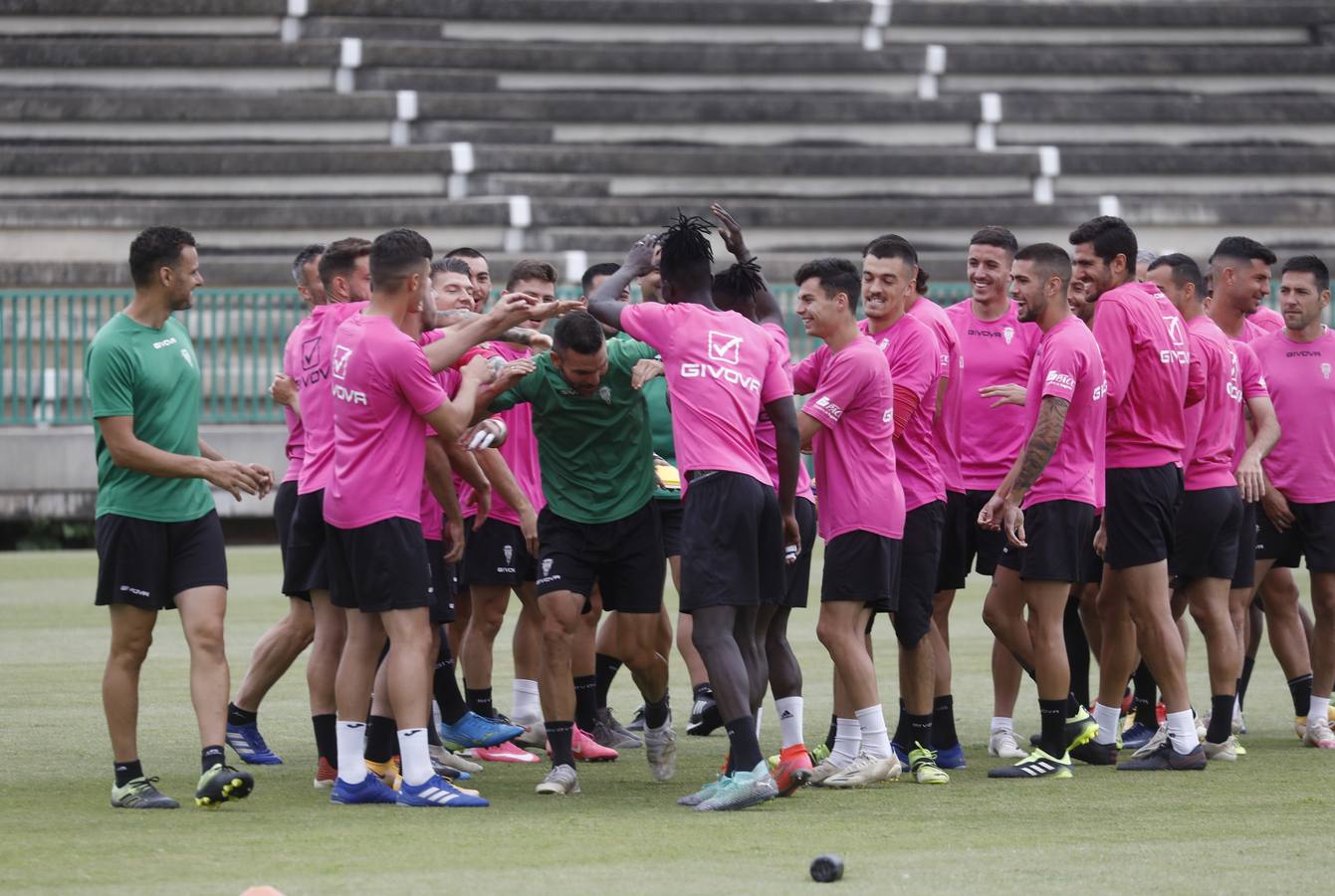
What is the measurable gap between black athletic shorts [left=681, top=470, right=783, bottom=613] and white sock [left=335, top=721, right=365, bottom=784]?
1.40 m

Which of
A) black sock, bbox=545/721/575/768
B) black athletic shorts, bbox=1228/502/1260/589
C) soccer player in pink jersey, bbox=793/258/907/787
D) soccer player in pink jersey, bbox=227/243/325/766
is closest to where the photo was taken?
black sock, bbox=545/721/575/768

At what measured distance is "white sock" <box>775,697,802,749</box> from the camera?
7957 mm

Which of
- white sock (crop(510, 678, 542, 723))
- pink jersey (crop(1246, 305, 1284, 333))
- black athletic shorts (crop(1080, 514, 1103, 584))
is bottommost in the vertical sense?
white sock (crop(510, 678, 542, 723))

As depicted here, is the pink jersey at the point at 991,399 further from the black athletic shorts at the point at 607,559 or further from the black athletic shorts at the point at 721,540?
the black athletic shorts at the point at 721,540

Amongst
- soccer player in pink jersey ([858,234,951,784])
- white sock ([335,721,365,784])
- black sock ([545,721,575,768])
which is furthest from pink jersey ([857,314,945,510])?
white sock ([335,721,365,784])

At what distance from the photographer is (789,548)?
8.13 m

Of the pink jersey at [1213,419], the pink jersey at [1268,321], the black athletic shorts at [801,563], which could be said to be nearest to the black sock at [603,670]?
the black athletic shorts at [801,563]

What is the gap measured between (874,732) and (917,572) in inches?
30.1

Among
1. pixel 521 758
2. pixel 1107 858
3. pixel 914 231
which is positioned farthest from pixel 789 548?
pixel 914 231

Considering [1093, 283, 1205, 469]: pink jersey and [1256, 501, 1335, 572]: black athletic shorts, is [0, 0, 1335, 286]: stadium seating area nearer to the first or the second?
[1256, 501, 1335, 572]: black athletic shorts

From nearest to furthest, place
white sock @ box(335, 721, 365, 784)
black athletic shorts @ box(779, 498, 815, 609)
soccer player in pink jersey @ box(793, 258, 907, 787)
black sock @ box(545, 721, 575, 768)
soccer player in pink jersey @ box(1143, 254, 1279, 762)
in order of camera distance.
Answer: white sock @ box(335, 721, 365, 784), black sock @ box(545, 721, 575, 768), soccer player in pink jersey @ box(793, 258, 907, 787), black athletic shorts @ box(779, 498, 815, 609), soccer player in pink jersey @ box(1143, 254, 1279, 762)

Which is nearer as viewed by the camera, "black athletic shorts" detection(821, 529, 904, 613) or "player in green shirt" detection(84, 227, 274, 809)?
"player in green shirt" detection(84, 227, 274, 809)

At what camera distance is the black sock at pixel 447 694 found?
355 inches

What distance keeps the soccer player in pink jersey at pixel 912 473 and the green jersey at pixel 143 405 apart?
3.04 m
